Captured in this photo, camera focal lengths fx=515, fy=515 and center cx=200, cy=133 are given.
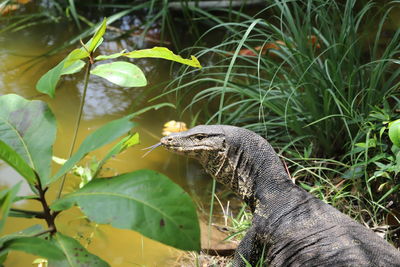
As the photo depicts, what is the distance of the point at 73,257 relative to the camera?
1501 mm

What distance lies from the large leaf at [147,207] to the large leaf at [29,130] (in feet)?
0.80

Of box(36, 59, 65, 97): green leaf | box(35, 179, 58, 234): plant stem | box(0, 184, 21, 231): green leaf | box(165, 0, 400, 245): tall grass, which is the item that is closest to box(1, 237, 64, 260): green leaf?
box(0, 184, 21, 231): green leaf

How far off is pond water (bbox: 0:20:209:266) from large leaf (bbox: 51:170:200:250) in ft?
4.94

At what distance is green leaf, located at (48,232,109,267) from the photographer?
1.49m

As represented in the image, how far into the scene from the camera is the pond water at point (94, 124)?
302 cm

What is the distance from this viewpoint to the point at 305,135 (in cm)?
342

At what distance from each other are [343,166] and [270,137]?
1.83ft

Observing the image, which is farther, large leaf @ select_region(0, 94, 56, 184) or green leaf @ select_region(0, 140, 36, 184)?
large leaf @ select_region(0, 94, 56, 184)

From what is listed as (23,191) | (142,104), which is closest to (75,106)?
(142,104)

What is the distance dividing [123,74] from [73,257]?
0.60m

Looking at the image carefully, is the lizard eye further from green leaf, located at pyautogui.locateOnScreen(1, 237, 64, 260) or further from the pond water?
green leaf, located at pyautogui.locateOnScreen(1, 237, 64, 260)

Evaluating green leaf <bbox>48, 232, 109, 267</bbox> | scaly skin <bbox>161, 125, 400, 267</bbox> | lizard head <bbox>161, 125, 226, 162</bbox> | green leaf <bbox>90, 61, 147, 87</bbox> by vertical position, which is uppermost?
green leaf <bbox>90, 61, 147, 87</bbox>

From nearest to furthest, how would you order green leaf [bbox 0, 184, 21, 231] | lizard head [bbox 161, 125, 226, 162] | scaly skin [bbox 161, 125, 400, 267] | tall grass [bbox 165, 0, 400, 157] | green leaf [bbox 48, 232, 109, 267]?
1. green leaf [bbox 0, 184, 21, 231]
2. green leaf [bbox 48, 232, 109, 267]
3. scaly skin [bbox 161, 125, 400, 267]
4. lizard head [bbox 161, 125, 226, 162]
5. tall grass [bbox 165, 0, 400, 157]

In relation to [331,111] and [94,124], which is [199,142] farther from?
[94,124]
